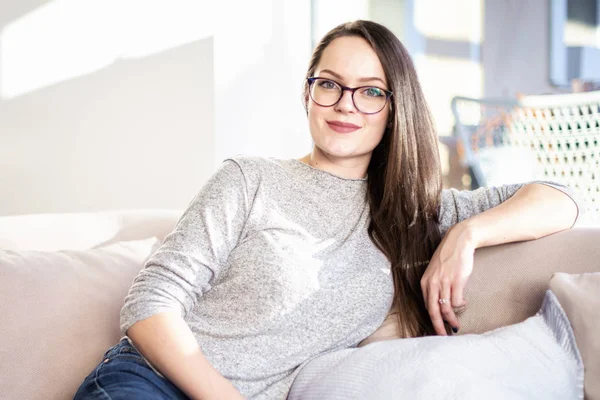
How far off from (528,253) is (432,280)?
195mm

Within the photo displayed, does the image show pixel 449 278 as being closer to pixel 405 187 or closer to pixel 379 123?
pixel 405 187

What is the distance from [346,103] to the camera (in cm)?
138

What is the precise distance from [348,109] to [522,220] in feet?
1.29

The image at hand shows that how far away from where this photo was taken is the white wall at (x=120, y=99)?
6.40ft

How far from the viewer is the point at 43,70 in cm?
199

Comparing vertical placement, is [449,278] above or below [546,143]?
below

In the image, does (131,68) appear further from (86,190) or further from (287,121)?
(287,121)

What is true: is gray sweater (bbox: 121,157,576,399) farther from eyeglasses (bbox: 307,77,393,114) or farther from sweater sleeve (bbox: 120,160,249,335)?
eyeglasses (bbox: 307,77,393,114)

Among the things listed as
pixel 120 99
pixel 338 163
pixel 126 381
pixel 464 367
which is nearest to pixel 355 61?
pixel 338 163

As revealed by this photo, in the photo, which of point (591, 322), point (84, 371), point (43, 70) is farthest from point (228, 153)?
point (591, 322)

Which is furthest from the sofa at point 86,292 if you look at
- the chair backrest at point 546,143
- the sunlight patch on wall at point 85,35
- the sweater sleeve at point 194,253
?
the chair backrest at point 546,143

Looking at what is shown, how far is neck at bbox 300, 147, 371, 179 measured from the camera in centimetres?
145

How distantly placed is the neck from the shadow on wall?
89cm

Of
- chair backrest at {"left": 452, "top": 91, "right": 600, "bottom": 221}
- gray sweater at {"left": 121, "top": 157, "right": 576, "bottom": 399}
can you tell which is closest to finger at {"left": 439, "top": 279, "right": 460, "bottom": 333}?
gray sweater at {"left": 121, "top": 157, "right": 576, "bottom": 399}
